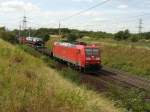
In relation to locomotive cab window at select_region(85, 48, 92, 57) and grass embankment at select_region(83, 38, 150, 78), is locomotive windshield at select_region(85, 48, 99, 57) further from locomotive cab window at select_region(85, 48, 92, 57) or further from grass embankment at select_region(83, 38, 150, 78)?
grass embankment at select_region(83, 38, 150, 78)

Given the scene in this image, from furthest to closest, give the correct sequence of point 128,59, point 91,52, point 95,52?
point 128,59
point 95,52
point 91,52

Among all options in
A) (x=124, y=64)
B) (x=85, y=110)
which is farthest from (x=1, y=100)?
(x=124, y=64)

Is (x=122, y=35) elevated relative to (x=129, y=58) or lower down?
elevated

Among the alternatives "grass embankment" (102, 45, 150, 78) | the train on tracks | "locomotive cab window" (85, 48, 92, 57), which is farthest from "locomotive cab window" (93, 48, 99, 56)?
"grass embankment" (102, 45, 150, 78)

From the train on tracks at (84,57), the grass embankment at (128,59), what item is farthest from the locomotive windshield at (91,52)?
the grass embankment at (128,59)

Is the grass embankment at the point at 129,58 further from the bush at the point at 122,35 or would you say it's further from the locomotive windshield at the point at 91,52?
the bush at the point at 122,35

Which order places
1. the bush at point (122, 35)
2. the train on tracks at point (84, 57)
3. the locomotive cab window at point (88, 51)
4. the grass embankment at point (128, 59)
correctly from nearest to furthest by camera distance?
1. the train on tracks at point (84, 57)
2. the locomotive cab window at point (88, 51)
3. the grass embankment at point (128, 59)
4. the bush at point (122, 35)

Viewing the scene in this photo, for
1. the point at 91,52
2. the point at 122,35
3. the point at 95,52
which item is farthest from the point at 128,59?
the point at 122,35

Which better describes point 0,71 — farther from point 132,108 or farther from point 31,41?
point 31,41

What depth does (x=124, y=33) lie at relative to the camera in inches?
4013

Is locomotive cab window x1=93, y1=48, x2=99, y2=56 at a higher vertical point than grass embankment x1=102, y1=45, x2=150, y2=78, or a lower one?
higher

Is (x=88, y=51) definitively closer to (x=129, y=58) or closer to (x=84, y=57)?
(x=84, y=57)

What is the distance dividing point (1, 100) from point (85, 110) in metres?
1.83

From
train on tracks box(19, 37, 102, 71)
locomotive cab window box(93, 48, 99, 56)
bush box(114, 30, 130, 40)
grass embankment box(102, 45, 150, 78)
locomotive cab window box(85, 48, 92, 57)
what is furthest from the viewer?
bush box(114, 30, 130, 40)
